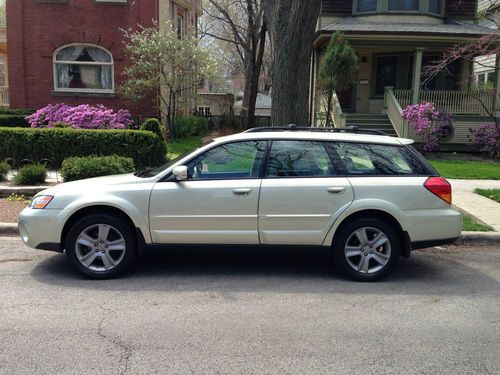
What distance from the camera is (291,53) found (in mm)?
8766

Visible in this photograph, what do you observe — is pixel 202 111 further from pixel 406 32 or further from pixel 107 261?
pixel 107 261

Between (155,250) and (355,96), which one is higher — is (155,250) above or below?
below

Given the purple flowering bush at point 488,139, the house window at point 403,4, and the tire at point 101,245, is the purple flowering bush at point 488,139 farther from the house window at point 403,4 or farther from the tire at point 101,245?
the tire at point 101,245

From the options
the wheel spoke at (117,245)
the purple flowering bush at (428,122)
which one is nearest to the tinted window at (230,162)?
the wheel spoke at (117,245)

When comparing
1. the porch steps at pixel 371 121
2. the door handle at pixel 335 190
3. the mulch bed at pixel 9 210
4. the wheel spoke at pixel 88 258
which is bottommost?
the mulch bed at pixel 9 210

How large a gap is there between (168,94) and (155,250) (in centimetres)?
A: 1410

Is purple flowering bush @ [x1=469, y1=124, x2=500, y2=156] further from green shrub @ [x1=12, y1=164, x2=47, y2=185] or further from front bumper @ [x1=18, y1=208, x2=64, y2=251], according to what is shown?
front bumper @ [x1=18, y1=208, x2=64, y2=251]

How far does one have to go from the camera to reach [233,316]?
433cm

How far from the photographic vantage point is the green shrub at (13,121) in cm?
1608

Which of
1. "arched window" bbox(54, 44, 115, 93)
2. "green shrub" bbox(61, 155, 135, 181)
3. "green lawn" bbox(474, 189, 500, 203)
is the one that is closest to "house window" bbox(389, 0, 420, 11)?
"arched window" bbox(54, 44, 115, 93)

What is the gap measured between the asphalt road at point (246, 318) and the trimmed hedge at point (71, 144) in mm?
5342

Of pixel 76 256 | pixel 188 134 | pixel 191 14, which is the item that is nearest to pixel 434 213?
pixel 76 256

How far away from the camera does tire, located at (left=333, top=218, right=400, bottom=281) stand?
5.18 m

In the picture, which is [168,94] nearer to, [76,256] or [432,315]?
[76,256]
